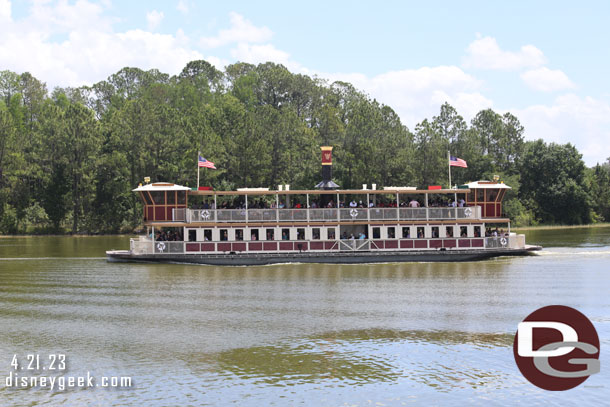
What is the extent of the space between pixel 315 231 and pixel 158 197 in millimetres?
11337

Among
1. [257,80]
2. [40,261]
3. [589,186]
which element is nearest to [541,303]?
[40,261]

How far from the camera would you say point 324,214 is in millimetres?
47812

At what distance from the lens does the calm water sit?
19484mm

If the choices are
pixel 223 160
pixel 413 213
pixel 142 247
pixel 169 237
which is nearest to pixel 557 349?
pixel 413 213

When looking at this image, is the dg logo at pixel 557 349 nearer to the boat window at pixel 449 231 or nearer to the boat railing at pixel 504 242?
the boat railing at pixel 504 242

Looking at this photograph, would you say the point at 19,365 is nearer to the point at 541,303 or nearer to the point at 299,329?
the point at 299,329

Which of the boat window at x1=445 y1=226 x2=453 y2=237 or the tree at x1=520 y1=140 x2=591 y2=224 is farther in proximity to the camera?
the tree at x1=520 y1=140 x2=591 y2=224

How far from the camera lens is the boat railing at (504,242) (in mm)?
48500

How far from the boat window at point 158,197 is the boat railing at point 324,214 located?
128 cm

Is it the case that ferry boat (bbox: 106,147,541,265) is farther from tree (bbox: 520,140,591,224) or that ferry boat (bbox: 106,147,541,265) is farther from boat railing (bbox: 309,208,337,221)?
tree (bbox: 520,140,591,224)

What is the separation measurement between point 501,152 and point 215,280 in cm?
8250

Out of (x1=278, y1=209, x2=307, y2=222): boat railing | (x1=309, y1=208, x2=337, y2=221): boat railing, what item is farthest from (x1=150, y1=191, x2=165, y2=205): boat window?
(x1=309, y1=208, x2=337, y2=221): boat railing

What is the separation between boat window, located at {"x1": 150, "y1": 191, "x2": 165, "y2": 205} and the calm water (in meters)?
4.68

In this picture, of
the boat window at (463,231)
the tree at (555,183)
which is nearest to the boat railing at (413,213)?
the boat window at (463,231)
